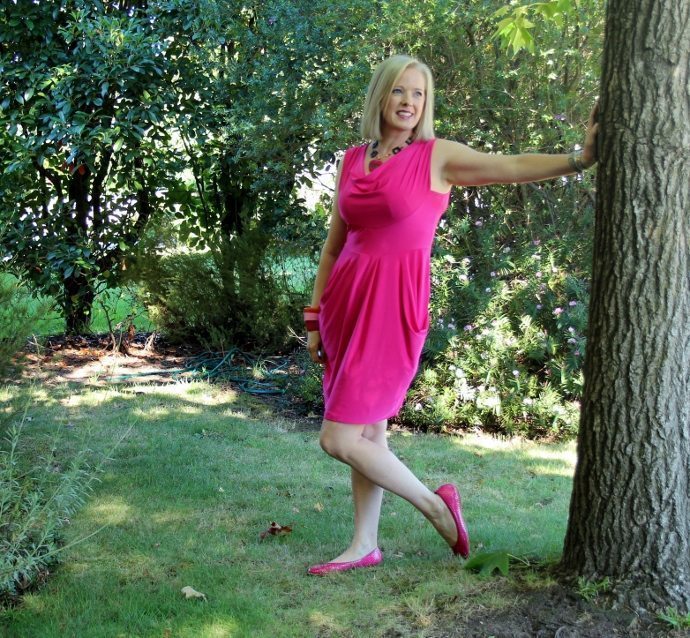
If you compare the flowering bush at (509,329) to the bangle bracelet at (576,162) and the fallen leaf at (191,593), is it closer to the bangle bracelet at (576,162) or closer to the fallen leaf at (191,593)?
the fallen leaf at (191,593)

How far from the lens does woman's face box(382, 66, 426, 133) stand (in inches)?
129

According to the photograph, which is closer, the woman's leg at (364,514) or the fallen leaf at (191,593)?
the fallen leaf at (191,593)

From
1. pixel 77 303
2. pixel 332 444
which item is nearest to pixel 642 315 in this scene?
pixel 332 444

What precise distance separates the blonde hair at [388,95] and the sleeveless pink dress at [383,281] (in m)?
0.09

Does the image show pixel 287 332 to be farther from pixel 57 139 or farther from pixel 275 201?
pixel 57 139

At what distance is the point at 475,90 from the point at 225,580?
463cm

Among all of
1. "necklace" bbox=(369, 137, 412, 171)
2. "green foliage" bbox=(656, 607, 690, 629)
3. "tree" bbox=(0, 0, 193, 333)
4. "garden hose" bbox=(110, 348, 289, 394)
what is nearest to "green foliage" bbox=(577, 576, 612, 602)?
"green foliage" bbox=(656, 607, 690, 629)

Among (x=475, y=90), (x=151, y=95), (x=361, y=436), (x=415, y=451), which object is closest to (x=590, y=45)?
(x=475, y=90)

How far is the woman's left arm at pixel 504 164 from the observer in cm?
288

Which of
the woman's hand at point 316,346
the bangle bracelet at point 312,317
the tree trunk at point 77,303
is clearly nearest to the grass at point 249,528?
the woman's hand at point 316,346

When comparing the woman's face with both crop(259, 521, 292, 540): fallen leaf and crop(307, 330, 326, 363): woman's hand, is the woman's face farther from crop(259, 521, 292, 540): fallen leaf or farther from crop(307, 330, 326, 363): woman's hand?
crop(259, 521, 292, 540): fallen leaf

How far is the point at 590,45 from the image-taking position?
6414 mm

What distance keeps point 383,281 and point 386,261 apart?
8cm

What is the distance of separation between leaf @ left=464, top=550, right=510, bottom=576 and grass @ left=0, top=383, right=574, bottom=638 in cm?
5
